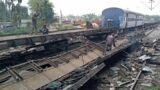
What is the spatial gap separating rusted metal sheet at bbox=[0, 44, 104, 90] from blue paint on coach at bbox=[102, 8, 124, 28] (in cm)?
1658

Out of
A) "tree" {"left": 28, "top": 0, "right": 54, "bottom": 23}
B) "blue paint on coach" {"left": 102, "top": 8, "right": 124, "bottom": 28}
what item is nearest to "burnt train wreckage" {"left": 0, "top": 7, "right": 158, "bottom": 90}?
"blue paint on coach" {"left": 102, "top": 8, "right": 124, "bottom": 28}

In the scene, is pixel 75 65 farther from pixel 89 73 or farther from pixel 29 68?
pixel 29 68

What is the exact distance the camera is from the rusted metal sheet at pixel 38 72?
7.97 metres

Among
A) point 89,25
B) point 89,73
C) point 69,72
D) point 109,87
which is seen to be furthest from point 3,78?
point 89,25

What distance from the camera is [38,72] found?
9.18 metres

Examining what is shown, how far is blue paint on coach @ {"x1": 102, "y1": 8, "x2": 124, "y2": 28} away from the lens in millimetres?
28472

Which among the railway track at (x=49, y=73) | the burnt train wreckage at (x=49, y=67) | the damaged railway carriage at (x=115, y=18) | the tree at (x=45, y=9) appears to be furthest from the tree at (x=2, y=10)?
the railway track at (x=49, y=73)

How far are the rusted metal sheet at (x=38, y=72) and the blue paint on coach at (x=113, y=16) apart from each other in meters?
16.6

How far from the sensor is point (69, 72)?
10.3m

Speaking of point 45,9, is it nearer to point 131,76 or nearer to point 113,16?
point 113,16

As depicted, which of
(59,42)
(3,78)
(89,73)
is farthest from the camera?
(59,42)

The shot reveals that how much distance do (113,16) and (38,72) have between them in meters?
21.9

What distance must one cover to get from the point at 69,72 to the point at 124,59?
30.1ft

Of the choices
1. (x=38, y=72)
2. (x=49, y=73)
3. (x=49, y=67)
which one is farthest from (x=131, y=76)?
(x=38, y=72)
